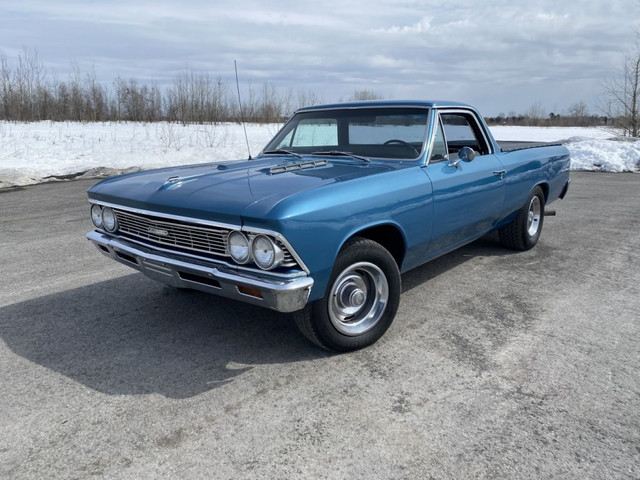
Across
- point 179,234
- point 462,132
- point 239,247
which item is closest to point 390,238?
point 239,247

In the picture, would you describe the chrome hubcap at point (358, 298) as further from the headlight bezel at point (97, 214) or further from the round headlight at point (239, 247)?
the headlight bezel at point (97, 214)

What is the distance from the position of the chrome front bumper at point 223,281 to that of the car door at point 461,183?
60.5 inches

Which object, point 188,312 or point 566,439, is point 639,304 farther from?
point 188,312

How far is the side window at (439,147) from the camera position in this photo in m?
3.98

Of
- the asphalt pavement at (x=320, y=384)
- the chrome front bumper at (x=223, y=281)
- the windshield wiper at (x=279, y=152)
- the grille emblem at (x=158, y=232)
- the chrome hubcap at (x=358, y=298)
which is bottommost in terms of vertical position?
the asphalt pavement at (x=320, y=384)

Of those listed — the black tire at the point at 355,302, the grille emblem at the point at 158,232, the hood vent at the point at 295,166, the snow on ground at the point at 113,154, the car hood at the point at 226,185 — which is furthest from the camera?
the snow on ground at the point at 113,154

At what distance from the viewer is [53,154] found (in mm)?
16156

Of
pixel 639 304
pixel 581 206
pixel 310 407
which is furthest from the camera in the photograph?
pixel 581 206

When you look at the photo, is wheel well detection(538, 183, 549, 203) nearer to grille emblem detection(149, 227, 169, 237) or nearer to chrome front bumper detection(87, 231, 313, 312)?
chrome front bumper detection(87, 231, 313, 312)

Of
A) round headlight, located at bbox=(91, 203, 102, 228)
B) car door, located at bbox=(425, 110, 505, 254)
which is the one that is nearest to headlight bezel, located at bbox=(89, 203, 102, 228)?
round headlight, located at bbox=(91, 203, 102, 228)

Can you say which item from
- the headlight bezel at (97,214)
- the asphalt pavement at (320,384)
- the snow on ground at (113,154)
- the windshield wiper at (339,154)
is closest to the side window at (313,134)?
the windshield wiper at (339,154)

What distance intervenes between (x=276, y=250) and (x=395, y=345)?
4.01 ft

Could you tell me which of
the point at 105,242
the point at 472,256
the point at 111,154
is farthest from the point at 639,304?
the point at 111,154

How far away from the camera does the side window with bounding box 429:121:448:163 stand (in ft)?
13.1
